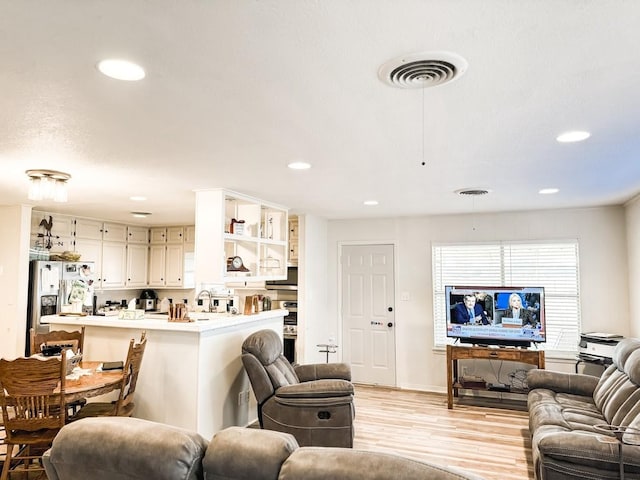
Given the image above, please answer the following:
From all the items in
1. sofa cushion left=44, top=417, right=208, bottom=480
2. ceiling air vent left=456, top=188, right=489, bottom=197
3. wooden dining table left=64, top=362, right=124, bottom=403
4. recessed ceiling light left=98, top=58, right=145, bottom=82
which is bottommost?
wooden dining table left=64, top=362, right=124, bottom=403

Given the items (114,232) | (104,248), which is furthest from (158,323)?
(114,232)

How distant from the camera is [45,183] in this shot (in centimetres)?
347

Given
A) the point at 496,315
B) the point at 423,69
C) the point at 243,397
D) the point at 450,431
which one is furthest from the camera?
the point at 496,315

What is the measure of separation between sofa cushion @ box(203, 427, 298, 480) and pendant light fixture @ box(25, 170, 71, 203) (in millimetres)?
2909

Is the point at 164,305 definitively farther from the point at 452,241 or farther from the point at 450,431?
the point at 450,431

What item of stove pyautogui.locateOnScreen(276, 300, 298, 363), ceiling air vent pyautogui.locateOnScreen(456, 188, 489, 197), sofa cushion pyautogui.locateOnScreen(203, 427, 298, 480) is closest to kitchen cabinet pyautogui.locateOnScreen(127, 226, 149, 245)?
stove pyautogui.locateOnScreen(276, 300, 298, 363)

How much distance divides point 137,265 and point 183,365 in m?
4.34

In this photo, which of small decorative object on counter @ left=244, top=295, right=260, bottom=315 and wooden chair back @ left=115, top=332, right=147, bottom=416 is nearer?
wooden chair back @ left=115, top=332, right=147, bottom=416

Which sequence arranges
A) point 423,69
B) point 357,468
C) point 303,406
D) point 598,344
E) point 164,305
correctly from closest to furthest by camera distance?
point 357,468 → point 423,69 → point 303,406 → point 598,344 → point 164,305

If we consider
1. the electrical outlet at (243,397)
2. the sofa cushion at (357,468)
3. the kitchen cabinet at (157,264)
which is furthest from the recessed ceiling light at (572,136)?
the kitchen cabinet at (157,264)

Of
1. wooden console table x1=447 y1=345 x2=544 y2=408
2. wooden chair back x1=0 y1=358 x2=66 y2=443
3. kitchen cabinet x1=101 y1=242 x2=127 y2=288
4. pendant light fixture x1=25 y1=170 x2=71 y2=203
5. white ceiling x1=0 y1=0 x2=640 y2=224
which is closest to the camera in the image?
white ceiling x1=0 y1=0 x2=640 y2=224

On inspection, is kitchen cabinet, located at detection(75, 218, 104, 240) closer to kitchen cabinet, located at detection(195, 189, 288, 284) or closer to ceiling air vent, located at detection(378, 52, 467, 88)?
kitchen cabinet, located at detection(195, 189, 288, 284)

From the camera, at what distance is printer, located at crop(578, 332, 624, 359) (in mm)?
4719

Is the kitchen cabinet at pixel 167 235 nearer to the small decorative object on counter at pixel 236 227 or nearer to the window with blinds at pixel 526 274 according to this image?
the small decorative object on counter at pixel 236 227
